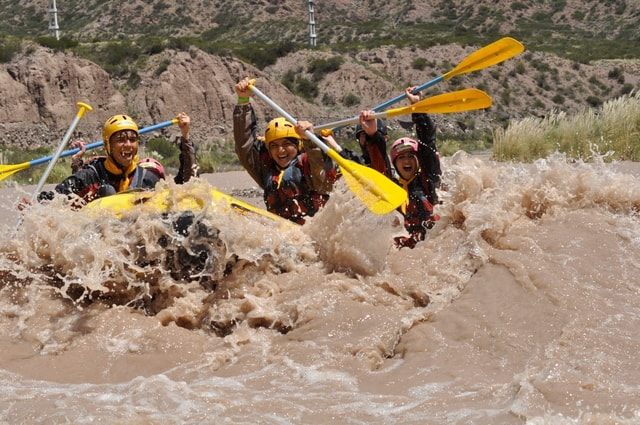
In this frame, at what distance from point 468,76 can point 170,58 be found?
552 inches

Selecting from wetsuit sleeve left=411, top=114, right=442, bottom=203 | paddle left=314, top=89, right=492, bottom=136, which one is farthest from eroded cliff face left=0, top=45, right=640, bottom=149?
paddle left=314, top=89, right=492, bottom=136

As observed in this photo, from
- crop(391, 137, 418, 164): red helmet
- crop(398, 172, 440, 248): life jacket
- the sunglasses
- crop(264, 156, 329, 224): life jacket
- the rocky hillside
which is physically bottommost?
the rocky hillside

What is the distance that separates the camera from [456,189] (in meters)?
6.11

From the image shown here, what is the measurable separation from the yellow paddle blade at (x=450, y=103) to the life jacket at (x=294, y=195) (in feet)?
2.78

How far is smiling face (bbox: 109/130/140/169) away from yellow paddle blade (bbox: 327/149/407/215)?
1.53m

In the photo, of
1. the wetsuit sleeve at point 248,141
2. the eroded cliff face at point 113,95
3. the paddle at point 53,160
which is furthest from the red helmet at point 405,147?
the eroded cliff face at point 113,95

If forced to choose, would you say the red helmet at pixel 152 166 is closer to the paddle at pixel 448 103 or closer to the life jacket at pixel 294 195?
the life jacket at pixel 294 195

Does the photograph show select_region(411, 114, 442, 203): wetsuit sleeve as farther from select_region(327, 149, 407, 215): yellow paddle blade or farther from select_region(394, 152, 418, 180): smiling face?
select_region(327, 149, 407, 215): yellow paddle blade

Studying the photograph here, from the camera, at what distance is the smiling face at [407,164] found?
631 cm

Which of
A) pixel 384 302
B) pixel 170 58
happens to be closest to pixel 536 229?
pixel 384 302

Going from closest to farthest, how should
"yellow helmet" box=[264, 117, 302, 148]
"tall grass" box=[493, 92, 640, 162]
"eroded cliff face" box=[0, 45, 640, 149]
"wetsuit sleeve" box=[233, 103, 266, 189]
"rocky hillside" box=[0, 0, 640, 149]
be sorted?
"yellow helmet" box=[264, 117, 302, 148] < "wetsuit sleeve" box=[233, 103, 266, 189] < "tall grass" box=[493, 92, 640, 162] < "eroded cliff face" box=[0, 45, 640, 149] < "rocky hillside" box=[0, 0, 640, 149]

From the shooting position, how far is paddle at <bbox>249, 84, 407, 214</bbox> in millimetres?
4949

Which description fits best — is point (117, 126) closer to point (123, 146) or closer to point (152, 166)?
point (123, 146)

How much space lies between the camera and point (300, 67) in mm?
30891
